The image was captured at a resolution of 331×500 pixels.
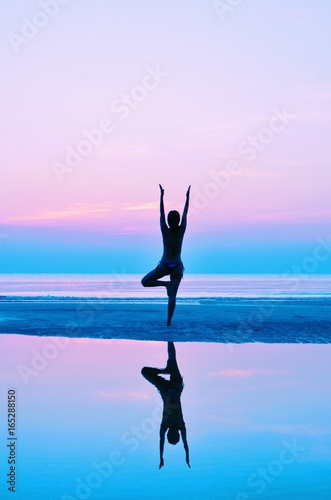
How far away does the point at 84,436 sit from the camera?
227 inches

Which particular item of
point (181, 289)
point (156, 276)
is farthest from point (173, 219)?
point (181, 289)

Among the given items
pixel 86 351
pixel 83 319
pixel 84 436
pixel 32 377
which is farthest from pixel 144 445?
pixel 83 319

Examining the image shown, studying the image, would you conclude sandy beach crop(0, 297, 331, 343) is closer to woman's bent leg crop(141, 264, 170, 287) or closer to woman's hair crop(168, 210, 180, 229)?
woman's bent leg crop(141, 264, 170, 287)

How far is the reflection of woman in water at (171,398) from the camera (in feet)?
19.6

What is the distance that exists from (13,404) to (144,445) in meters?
2.18

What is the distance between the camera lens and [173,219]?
1424 cm

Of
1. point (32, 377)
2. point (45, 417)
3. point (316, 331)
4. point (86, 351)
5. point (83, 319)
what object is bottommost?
point (45, 417)

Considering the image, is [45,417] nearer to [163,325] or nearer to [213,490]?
[213,490]

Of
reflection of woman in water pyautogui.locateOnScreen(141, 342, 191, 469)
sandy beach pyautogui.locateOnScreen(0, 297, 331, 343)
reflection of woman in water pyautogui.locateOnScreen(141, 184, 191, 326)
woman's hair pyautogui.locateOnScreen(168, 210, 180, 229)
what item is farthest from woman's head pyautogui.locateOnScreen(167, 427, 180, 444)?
woman's hair pyautogui.locateOnScreen(168, 210, 180, 229)

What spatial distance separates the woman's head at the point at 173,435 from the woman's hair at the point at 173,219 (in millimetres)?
8356

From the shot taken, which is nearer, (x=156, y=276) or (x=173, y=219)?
(x=173, y=219)

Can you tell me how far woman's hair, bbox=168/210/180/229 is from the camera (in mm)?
14250

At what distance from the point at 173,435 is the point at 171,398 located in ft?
5.62

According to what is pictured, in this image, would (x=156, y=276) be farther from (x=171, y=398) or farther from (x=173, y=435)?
(x=173, y=435)
